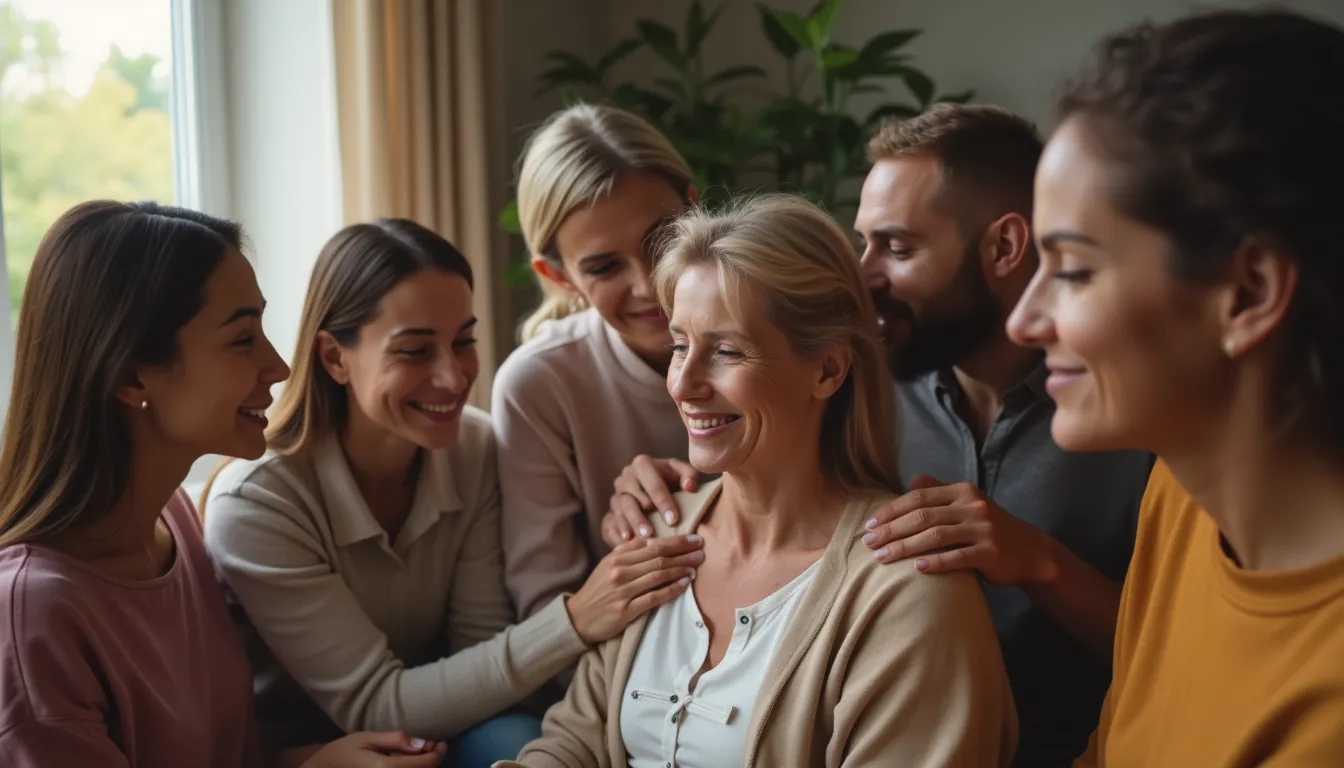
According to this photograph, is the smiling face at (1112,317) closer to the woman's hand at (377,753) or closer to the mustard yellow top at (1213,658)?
the mustard yellow top at (1213,658)

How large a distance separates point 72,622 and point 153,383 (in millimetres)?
347

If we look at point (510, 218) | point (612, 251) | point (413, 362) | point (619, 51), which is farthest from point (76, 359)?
point (619, 51)

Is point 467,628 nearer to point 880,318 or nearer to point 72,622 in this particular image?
point 72,622

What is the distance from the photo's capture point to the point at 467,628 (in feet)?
7.20

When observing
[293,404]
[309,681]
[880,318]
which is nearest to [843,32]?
[880,318]

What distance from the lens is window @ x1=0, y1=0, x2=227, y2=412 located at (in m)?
2.58

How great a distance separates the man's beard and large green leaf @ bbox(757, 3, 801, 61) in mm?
1616

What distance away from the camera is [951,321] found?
6.76 ft

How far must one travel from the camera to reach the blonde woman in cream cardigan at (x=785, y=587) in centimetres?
156

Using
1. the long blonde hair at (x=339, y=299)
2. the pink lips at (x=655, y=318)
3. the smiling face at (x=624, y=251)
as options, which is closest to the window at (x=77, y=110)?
the long blonde hair at (x=339, y=299)

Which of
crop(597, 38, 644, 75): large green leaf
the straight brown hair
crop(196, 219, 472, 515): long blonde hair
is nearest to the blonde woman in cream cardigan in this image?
crop(196, 219, 472, 515): long blonde hair

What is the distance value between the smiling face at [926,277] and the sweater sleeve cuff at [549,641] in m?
0.76

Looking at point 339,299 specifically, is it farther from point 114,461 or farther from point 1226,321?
point 1226,321

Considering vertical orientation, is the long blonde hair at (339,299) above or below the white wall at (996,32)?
below
